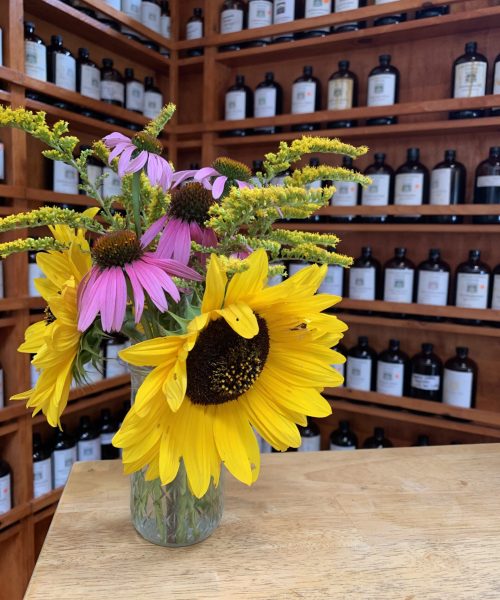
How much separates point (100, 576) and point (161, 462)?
0.19 metres

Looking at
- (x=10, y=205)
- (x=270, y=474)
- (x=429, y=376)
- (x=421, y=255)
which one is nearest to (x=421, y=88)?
(x=421, y=255)

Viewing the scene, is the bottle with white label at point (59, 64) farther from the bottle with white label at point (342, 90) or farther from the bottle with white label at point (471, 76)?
the bottle with white label at point (471, 76)

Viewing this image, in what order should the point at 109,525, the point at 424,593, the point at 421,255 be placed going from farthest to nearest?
the point at 421,255
the point at 109,525
the point at 424,593

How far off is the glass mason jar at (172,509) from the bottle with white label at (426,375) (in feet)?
4.09

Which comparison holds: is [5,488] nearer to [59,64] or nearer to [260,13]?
[59,64]

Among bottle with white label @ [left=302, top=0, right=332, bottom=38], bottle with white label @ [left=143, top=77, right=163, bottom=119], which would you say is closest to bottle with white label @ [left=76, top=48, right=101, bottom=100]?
bottle with white label @ [left=143, top=77, right=163, bottom=119]

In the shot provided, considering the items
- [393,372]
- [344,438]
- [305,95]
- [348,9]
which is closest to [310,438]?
[344,438]

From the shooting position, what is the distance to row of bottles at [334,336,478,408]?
5.29 feet

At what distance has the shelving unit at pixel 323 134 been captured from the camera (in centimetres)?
146

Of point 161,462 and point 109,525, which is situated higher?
point 161,462

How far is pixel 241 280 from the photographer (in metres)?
0.42

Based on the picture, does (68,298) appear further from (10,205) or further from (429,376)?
(429,376)

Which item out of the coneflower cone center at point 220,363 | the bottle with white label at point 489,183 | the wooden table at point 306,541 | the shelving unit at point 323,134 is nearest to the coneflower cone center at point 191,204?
the coneflower cone center at point 220,363

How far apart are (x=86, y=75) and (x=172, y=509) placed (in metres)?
1.50
